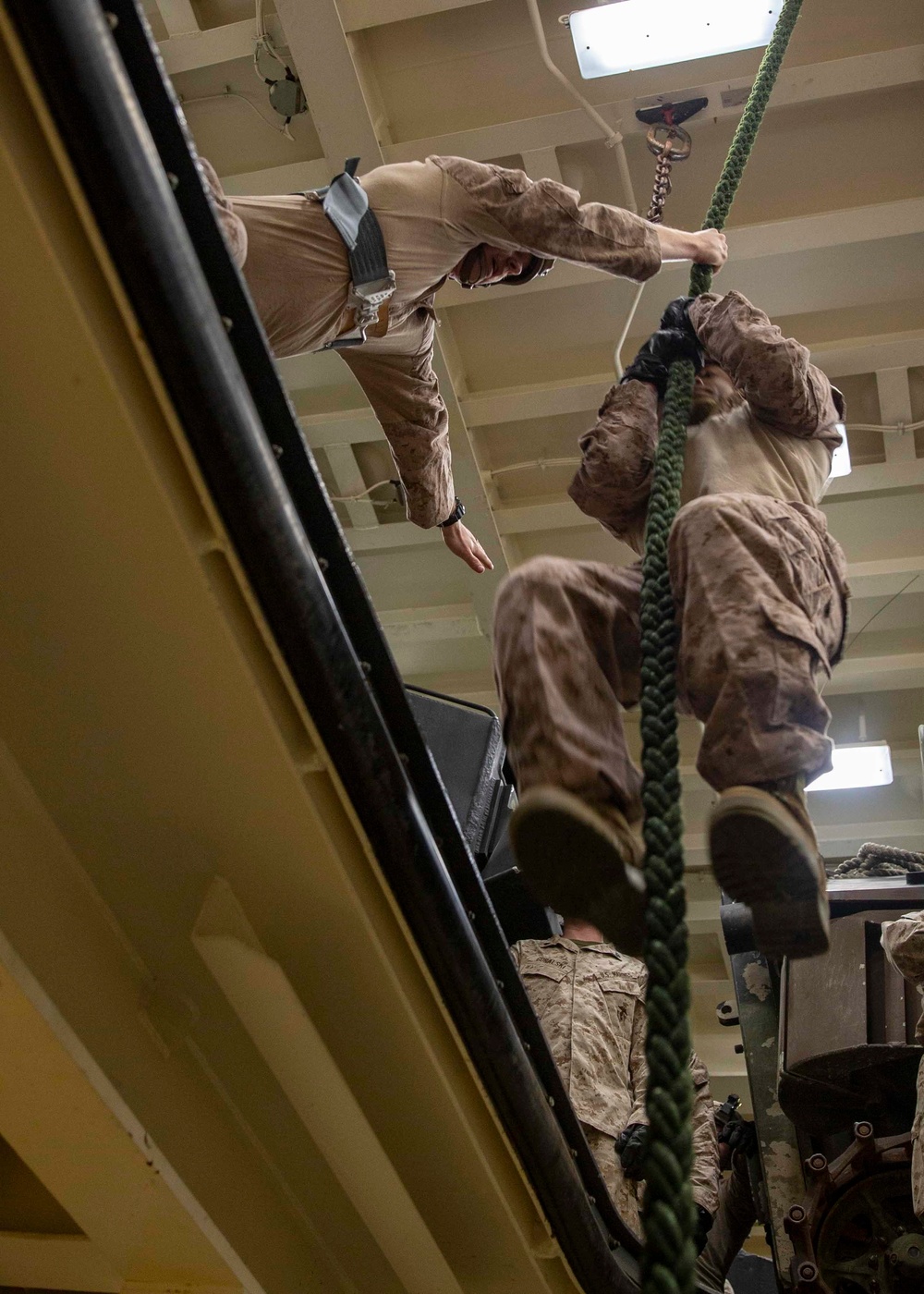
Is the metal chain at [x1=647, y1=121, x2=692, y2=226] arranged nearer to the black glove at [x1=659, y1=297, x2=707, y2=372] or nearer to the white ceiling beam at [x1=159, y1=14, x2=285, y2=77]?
the black glove at [x1=659, y1=297, x2=707, y2=372]

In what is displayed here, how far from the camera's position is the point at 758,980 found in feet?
8.85

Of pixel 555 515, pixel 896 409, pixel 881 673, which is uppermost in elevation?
pixel 896 409

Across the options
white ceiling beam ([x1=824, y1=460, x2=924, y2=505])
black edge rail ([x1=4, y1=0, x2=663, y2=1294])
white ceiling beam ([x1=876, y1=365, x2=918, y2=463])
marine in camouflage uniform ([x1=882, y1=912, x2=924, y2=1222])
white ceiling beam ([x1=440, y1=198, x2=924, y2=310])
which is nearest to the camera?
black edge rail ([x1=4, y1=0, x2=663, y2=1294])

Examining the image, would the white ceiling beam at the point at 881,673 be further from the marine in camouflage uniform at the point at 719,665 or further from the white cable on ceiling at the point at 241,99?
the white cable on ceiling at the point at 241,99

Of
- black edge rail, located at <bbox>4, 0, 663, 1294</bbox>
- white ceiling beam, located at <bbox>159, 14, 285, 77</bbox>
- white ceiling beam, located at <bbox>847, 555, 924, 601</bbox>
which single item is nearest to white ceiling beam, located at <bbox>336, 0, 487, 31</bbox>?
white ceiling beam, located at <bbox>159, 14, 285, 77</bbox>

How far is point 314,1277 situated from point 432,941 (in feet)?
2.04

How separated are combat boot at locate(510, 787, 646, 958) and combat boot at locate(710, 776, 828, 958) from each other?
0.39 feet

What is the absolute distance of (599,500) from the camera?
2.10 metres

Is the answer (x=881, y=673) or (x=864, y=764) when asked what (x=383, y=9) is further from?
(x=864, y=764)

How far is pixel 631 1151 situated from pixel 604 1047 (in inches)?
13.5

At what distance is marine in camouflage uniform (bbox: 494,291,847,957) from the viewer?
134 centimetres

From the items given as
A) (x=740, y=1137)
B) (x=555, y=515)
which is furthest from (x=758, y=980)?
(x=555, y=515)

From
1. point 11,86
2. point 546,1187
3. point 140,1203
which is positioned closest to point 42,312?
point 11,86

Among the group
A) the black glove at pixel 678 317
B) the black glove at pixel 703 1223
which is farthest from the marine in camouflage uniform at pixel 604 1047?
the black glove at pixel 678 317
